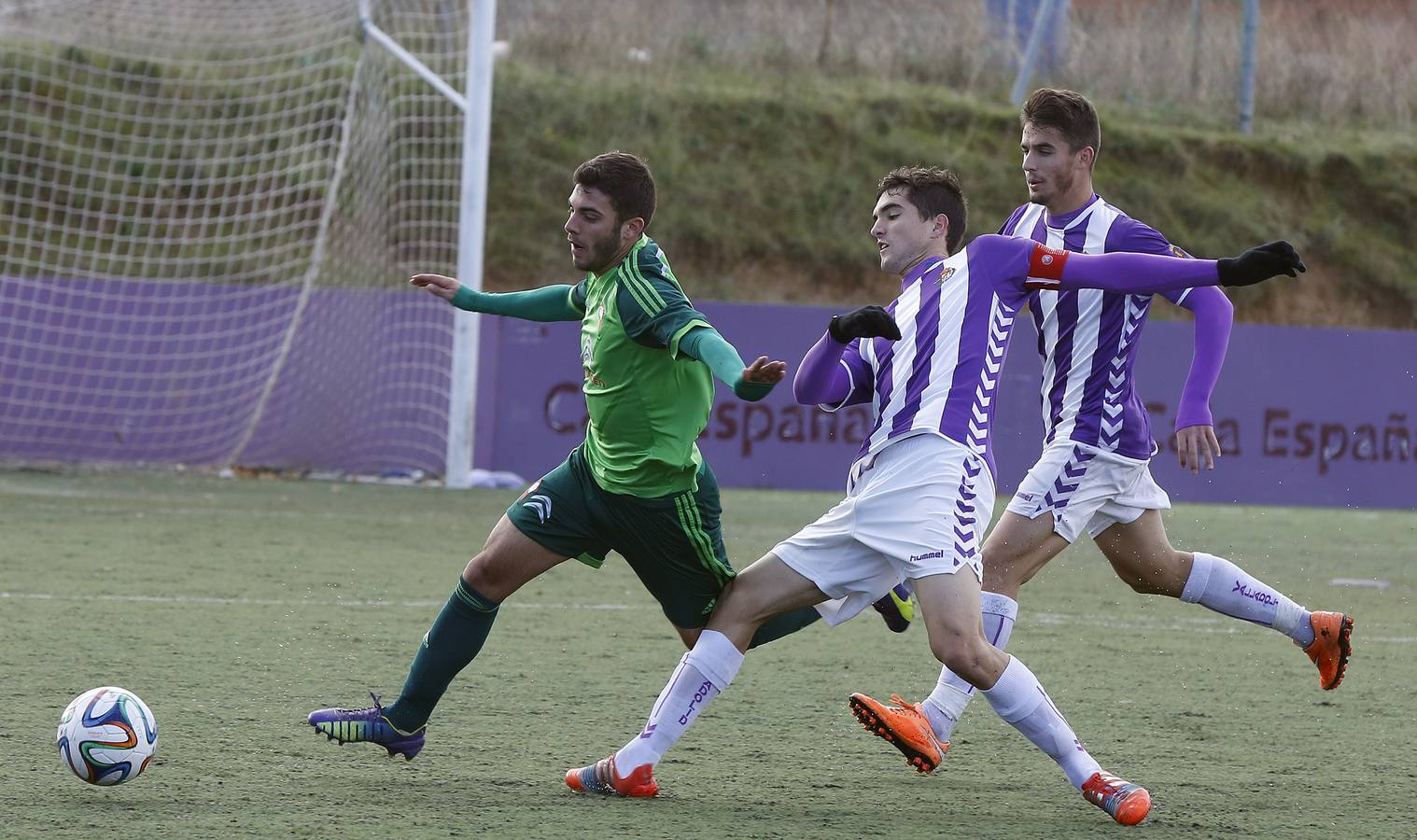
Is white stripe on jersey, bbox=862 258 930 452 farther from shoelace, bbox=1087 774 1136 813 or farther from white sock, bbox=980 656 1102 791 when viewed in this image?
shoelace, bbox=1087 774 1136 813

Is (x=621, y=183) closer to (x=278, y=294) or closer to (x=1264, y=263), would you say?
(x=1264, y=263)

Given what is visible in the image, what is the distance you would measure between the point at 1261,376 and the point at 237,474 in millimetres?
9276

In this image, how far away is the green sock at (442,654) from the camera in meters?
4.28

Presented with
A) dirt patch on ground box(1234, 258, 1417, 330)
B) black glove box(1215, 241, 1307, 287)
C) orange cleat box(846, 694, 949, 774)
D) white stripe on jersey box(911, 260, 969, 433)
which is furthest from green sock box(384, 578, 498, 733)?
dirt patch on ground box(1234, 258, 1417, 330)

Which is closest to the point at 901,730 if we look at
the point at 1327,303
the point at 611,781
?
the point at 611,781

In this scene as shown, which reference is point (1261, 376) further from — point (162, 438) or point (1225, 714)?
point (1225, 714)

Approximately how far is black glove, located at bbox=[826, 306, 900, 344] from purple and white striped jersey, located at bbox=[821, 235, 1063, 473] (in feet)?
1.37

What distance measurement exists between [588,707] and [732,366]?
1864 mm

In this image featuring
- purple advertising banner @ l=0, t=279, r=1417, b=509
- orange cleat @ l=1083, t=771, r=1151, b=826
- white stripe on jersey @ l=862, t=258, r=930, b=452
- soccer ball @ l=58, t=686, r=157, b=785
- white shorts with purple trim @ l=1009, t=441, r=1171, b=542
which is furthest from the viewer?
purple advertising banner @ l=0, t=279, r=1417, b=509

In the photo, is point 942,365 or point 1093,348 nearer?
point 942,365

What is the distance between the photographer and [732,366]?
3705mm

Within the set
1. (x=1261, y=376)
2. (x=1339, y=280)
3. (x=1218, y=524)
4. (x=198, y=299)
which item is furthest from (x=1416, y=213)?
(x=198, y=299)

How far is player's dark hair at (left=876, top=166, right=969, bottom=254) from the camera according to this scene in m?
4.22

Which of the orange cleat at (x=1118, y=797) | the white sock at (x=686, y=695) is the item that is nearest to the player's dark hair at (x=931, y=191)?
the white sock at (x=686, y=695)
